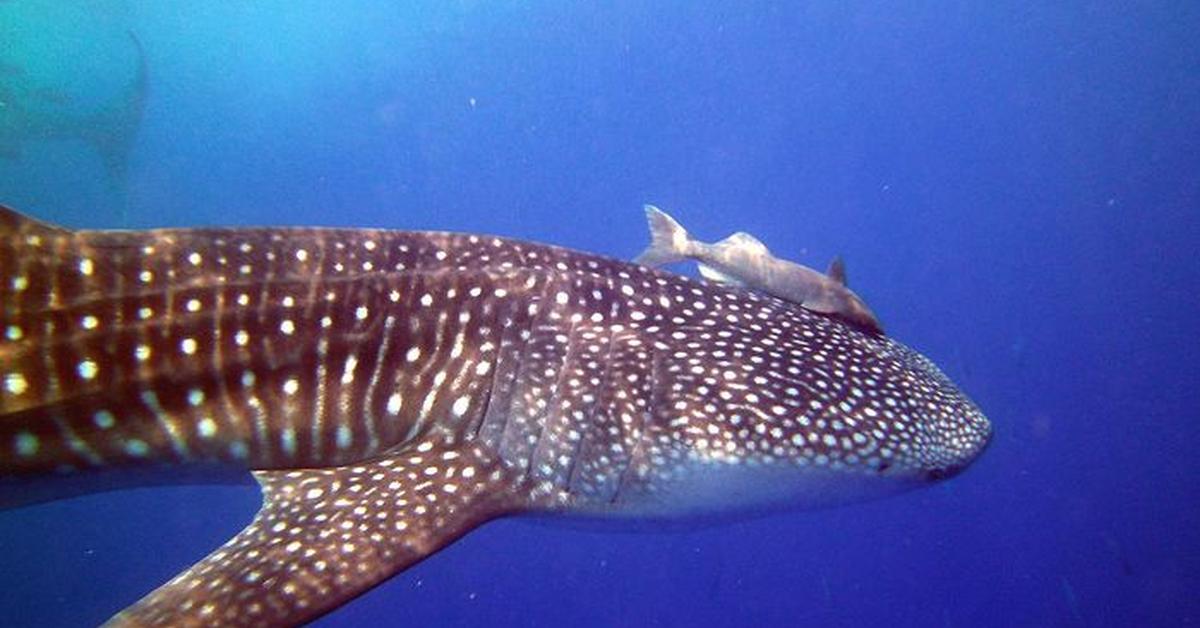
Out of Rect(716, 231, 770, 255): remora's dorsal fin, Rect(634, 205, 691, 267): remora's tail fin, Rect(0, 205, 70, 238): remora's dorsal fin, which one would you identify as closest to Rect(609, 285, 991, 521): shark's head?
Rect(0, 205, 70, 238): remora's dorsal fin

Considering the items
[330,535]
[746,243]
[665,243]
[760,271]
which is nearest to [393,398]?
[330,535]

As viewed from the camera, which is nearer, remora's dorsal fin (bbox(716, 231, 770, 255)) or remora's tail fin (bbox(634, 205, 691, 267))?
remora's dorsal fin (bbox(716, 231, 770, 255))

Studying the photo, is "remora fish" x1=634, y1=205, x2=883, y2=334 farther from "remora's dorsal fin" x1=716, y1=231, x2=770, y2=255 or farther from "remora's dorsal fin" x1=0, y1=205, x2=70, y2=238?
"remora's dorsal fin" x1=0, y1=205, x2=70, y2=238

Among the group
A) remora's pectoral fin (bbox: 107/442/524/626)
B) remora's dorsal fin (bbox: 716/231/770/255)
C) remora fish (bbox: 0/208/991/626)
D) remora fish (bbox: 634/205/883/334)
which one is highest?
remora's dorsal fin (bbox: 716/231/770/255)

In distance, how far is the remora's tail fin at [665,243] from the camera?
10662mm

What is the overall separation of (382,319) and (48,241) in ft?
5.48

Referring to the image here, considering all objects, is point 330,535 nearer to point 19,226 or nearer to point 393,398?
point 393,398

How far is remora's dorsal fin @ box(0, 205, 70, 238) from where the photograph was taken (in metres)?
3.95

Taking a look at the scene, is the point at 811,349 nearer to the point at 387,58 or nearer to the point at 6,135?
the point at 6,135

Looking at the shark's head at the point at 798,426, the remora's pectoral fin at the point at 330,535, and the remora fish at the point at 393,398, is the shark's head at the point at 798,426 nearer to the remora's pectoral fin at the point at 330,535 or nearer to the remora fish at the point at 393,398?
the remora fish at the point at 393,398

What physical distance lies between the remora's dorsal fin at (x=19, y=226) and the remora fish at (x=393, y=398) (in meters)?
0.01

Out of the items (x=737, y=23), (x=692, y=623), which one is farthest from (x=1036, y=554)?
(x=737, y=23)

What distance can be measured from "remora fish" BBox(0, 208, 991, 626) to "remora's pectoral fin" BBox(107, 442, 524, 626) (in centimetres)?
1

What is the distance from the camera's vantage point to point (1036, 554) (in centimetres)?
2056
